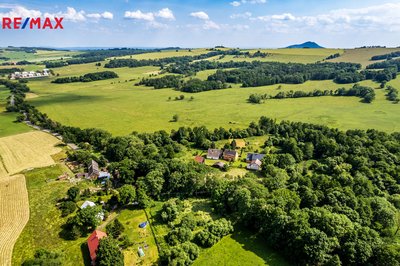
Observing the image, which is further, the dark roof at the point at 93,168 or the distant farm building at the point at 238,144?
the distant farm building at the point at 238,144

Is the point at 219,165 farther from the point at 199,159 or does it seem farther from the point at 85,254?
the point at 85,254

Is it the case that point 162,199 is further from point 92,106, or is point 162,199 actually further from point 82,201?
point 92,106

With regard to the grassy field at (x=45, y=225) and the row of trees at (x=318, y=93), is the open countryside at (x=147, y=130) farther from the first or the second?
the row of trees at (x=318, y=93)

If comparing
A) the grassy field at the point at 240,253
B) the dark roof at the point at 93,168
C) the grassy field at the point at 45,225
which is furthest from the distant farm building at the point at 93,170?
the grassy field at the point at 240,253

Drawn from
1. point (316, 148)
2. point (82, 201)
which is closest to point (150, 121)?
point (82, 201)

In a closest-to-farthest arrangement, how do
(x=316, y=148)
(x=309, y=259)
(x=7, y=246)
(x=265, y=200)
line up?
(x=309, y=259)
(x=7, y=246)
(x=265, y=200)
(x=316, y=148)

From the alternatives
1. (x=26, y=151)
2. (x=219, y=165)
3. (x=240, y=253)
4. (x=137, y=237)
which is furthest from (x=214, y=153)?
(x=26, y=151)

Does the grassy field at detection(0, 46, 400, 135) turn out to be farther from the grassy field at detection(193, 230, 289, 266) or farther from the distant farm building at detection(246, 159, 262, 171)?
the grassy field at detection(193, 230, 289, 266)
